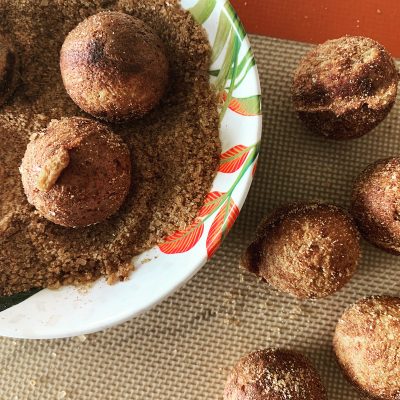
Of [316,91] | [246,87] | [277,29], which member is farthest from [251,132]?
[277,29]

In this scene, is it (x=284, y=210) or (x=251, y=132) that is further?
(x=284, y=210)

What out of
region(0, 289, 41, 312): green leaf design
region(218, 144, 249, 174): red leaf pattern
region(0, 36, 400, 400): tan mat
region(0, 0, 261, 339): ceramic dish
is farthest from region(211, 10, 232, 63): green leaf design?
region(0, 289, 41, 312): green leaf design

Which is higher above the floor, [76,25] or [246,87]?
[76,25]

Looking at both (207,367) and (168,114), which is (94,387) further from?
(168,114)

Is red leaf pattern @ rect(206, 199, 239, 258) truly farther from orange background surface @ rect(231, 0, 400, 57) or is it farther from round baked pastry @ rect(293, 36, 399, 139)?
orange background surface @ rect(231, 0, 400, 57)

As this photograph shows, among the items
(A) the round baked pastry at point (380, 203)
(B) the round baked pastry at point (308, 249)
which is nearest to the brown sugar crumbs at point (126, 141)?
(B) the round baked pastry at point (308, 249)

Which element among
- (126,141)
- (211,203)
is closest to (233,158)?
(211,203)
